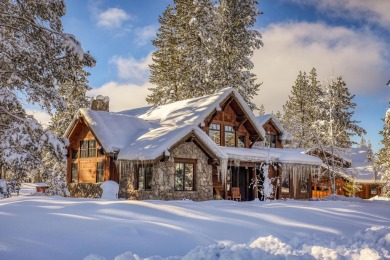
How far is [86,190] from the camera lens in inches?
974

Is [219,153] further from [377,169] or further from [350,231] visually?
[377,169]

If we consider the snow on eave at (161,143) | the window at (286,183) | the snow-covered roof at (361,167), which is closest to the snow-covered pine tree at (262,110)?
the snow-covered roof at (361,167)

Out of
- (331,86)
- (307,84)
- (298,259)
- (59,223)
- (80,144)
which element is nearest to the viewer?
(298,259)

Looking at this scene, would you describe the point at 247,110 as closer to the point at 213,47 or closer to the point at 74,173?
the point at 213,47

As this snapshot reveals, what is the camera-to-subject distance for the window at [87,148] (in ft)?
81.6

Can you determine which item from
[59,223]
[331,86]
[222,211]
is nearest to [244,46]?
[331,86]

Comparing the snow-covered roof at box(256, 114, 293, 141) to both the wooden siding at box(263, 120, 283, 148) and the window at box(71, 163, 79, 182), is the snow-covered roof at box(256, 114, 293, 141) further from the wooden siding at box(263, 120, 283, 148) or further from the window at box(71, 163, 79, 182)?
the window at box(71, 163, 79, 182)

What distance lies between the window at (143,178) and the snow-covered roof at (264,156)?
5013 mm

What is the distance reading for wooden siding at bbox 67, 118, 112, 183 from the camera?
23.2 metres

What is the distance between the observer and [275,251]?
27.0 ft

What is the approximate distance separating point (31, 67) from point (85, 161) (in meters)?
11.4

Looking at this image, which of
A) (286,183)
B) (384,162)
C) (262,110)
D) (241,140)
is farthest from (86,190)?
(262,110)

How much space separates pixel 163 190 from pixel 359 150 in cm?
3522

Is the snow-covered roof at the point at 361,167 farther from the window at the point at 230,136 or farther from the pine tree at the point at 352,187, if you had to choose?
the window at the point at 230,136
